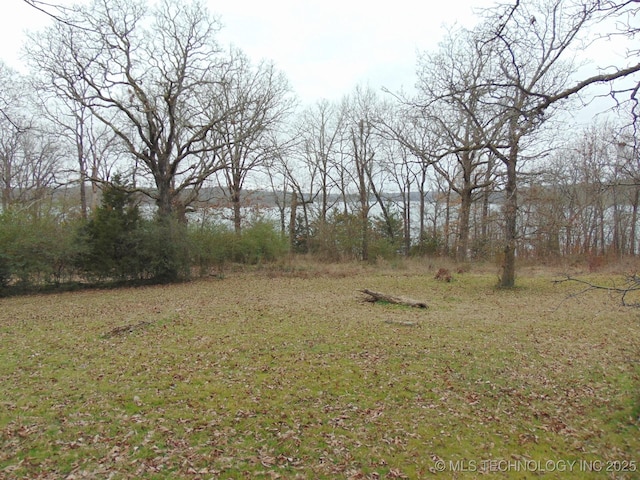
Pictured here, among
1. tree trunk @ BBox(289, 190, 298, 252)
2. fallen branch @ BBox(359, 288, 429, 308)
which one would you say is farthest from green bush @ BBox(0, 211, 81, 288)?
tree trunk @ BBox(289, 190, 298, 252)

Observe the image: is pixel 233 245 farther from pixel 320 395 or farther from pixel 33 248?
pixel 320 395

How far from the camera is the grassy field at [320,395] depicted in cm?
340

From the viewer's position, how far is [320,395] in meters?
4.67

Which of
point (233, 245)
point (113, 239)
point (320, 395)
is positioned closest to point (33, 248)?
point (113, 239)

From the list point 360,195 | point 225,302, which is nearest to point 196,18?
point 225,302

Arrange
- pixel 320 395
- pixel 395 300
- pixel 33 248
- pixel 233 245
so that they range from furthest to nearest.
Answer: pixel 233 245
pixel 33 248
pixel 395 300
pixel 320 395

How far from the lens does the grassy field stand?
3398mm

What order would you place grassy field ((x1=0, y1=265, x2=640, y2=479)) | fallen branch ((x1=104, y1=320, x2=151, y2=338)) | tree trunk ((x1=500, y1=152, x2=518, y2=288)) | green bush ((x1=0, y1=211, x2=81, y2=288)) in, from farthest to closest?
green bush ((x1=0, y1=211, x2=81, y2=288)) < tree trunk ((x1=500, y1=152, x2=518, y2=288)) < fallen branch ((x1=104, y1=320, x2=151, y2=338)) < grassy field ((x1=0, y1=265, x2=640, y2=479))

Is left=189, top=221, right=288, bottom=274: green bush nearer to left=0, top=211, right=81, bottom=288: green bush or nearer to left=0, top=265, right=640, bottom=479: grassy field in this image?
left=0, top=211, right=81, bottom=288: green bush

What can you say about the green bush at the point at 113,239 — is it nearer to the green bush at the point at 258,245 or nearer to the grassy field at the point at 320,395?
the green bush at the point at 258,245

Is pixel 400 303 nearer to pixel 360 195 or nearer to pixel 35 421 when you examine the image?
pixel 35 421

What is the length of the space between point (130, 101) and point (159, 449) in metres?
15.9

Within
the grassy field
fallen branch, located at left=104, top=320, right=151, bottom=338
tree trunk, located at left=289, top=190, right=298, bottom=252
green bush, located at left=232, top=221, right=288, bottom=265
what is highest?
tree trunk, located at left=289, top=190, right=298, bottom=252

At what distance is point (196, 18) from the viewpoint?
15664mm
